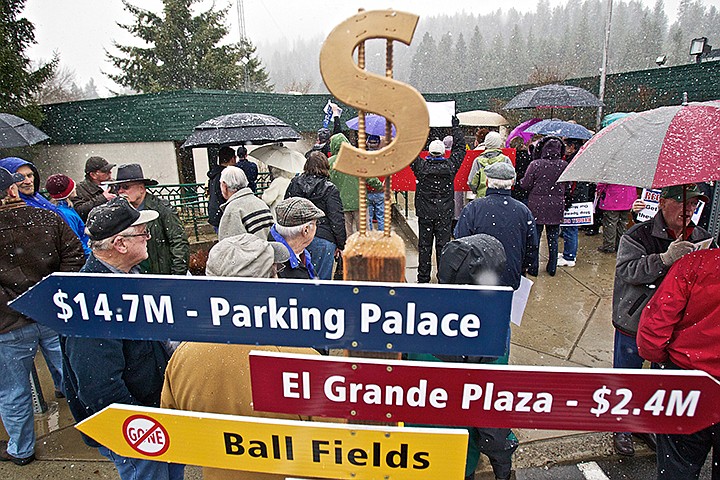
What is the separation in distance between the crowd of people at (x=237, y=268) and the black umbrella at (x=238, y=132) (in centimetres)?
122

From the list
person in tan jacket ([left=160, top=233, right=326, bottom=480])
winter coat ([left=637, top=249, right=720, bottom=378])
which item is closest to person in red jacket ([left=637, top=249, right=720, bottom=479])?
winter coat ([left=637, top=249, right=720, bottom=378])

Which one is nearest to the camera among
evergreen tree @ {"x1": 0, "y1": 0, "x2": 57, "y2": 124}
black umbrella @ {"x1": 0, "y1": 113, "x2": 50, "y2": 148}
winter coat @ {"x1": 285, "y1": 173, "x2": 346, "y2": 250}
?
winter coat @ {"x1": 285, "y1": 173, "x2": 346, "y2": 250}

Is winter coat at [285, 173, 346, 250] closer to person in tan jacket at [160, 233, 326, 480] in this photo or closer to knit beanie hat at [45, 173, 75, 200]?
knit beanie hat at [45, 173, 75, 200]

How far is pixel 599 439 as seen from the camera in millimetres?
3441

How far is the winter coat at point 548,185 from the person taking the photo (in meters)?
6.03

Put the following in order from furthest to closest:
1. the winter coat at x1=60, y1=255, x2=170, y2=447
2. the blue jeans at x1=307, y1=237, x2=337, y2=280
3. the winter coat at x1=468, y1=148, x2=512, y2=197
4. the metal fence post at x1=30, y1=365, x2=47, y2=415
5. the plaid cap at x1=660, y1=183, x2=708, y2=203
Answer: the winter coat at x1=468, y1=148, x2=512, y2=197
the metal fence post at x1=30, y1=365, x2=47, y2=415
the blue jeans at x1=307, y1=237, x2=337, y2=280
the plaid cap at x1=660, y1=183, x2=708, y2=203
the winter coat at x1=60, y1=255, x2=170, y2=447

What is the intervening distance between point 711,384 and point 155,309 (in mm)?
1879

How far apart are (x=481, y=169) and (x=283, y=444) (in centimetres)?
525

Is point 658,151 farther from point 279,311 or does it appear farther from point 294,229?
point 294,229

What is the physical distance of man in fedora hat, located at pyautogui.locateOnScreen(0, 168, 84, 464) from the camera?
2.96 meters

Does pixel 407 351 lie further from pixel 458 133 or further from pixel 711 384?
pixel 458 133

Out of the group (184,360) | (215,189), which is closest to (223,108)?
(215,189)

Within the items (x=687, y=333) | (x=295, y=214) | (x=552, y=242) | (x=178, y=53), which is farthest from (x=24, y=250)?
(x=178, y=53)

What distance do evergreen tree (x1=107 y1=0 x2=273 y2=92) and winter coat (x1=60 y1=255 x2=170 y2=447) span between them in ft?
68.7
